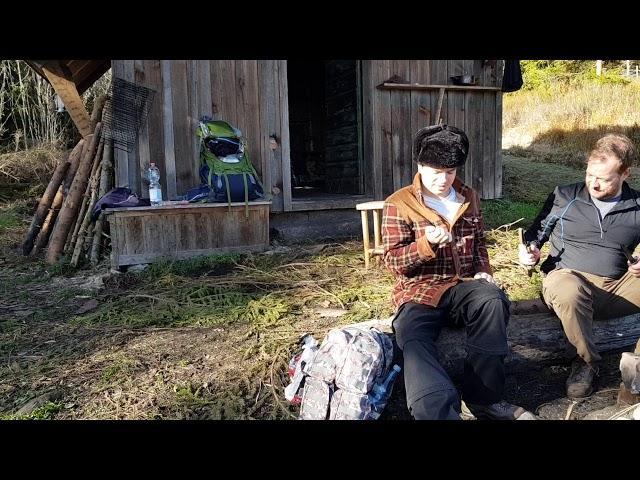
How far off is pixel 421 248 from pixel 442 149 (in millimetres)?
573

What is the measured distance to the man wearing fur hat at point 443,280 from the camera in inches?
109

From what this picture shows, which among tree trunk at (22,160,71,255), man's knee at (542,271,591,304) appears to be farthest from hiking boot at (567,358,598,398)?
tree trunk at (22,160,71,255)

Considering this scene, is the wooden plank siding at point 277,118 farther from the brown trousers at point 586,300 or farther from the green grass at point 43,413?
the brown trousers at point 586,300

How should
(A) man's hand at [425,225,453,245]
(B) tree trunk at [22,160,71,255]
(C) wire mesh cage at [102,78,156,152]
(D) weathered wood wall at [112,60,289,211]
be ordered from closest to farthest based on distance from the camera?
(A) man's hand at [425,225,453,245] < (C) wire mesh cage at [102,78,156,152] < (D) weathered wood wall at [112,60,289,211] < (B) tree trunk at [22,160,71,255]

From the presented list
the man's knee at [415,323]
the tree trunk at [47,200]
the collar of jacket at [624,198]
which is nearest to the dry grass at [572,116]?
the collar of jacket at [624,198]

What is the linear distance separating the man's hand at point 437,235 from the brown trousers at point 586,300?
3.12 feet

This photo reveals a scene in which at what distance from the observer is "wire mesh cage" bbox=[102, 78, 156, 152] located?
636cm

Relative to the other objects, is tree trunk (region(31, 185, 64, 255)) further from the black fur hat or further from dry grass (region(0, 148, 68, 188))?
the black fur hat

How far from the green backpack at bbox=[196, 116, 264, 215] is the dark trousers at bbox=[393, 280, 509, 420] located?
3596 mm

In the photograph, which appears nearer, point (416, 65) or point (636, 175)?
point (416, 65)
